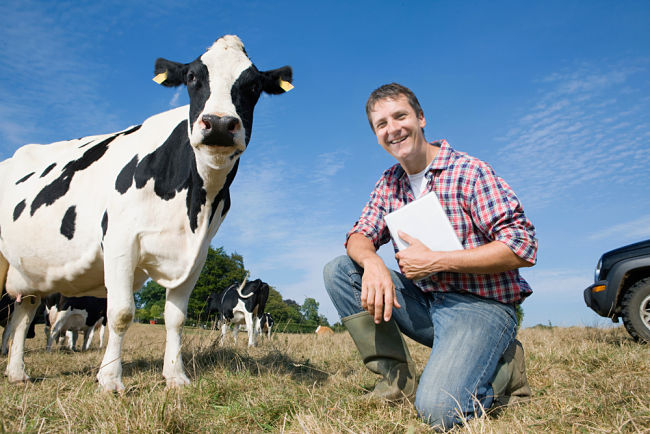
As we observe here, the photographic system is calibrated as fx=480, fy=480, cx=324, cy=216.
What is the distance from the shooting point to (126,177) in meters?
4.10

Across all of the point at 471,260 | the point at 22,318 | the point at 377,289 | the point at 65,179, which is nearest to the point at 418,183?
the point at 471,260

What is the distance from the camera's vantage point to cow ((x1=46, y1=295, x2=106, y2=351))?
11.2m

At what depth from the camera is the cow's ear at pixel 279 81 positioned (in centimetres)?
440

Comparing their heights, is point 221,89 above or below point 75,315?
above

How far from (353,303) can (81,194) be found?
2820 millimetres

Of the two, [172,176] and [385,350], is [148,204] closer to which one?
[172,176]

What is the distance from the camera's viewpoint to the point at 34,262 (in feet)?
15.6

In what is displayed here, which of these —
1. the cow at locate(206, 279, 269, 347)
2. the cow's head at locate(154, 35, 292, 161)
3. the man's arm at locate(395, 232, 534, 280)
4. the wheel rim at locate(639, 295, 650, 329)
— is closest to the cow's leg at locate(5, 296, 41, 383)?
the cow's head at locate(154, 35, 292, 161)

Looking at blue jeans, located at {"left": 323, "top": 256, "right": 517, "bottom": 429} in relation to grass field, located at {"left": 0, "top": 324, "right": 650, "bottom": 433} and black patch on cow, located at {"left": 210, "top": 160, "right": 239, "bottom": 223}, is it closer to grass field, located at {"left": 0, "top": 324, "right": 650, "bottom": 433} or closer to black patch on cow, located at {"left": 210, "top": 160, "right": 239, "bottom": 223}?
grass field, located at {"left": 0, "top": 324, "right": 650, "bottom": 433}

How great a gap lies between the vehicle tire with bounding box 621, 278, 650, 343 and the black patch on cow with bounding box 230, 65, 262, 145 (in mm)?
5586

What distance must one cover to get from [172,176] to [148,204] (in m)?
0.31

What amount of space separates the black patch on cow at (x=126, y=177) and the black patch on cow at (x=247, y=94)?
3.61ft

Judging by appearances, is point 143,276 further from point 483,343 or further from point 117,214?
point 483,343

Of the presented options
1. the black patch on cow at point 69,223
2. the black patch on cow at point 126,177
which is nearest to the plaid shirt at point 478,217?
the black patch on cow at point 126,177
